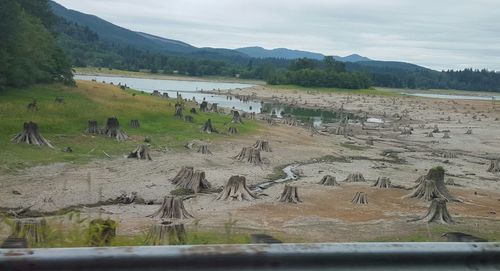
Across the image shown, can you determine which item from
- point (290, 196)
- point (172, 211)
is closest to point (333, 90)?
point (290, 196)

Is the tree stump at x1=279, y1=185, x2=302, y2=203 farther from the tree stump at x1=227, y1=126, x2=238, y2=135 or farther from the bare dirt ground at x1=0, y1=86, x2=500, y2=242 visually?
the tree stump at x1=227, y1=126, x2=238, y2=135

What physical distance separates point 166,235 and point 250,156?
71.7 ft

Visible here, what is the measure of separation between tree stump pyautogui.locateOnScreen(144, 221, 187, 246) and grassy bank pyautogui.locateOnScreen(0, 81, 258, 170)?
1535 cm

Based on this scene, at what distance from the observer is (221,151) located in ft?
111

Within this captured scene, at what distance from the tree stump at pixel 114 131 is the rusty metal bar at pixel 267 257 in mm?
29284

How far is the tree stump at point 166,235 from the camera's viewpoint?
8.98 meters

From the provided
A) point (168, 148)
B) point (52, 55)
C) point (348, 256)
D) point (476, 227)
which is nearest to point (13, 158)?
point (168, 148)

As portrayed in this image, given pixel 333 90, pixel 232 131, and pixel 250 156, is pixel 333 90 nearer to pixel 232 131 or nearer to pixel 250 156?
pixel 232 131

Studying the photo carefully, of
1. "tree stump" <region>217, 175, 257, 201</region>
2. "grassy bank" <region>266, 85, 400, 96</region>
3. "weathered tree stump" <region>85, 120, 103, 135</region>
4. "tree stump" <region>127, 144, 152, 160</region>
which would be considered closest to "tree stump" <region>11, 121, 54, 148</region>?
"tree stump" <region>127, 144, 152, 160</region>

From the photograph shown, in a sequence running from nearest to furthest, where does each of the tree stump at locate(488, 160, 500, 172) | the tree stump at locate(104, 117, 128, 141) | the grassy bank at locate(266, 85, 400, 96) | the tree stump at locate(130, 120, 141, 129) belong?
the tree stump at locate(104, 117, 128, 141)
the tree stump at locate(488, 160, 500, 172)
the tree stump at locate(130, 120, 141, 129)
the grassy bank at locate(266, 85, 400, 96)

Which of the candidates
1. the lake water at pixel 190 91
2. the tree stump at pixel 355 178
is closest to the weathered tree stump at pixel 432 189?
the tree stump at pixel 355 178

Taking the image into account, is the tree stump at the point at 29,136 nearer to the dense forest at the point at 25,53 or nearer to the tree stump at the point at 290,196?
the tree stump at the point at 290,196

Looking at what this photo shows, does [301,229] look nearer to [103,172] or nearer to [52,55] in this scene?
[103,172]

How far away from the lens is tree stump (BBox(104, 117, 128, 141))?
1316 inches
